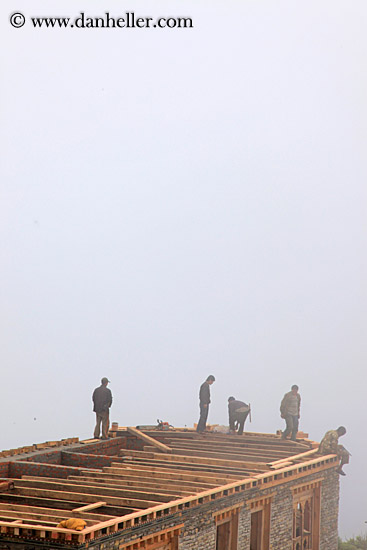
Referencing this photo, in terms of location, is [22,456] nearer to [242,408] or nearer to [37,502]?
[37,502]

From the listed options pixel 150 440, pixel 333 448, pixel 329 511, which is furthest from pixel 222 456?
pixel 329 511

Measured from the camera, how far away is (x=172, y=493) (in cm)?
1788

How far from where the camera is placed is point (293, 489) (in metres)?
22.0

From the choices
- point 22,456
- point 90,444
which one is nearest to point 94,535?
point 22,456

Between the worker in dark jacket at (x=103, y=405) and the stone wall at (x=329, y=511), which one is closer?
the stone wall at (x=329, y=511)

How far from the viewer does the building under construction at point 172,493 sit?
14.9 metres

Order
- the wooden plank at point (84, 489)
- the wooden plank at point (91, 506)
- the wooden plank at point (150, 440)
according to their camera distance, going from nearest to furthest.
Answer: the wooden plank at point (91, 506), the wooden plank at point (84, 489), the wooden plank at point (150, 440)

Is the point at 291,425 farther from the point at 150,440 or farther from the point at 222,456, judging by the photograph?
the point at 150,440

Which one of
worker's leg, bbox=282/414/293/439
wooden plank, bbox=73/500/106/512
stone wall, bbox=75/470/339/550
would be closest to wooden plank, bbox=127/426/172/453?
worker's leg, bbox=282/414/293/439

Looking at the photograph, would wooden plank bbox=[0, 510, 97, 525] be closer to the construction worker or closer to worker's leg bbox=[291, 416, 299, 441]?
the construction worker

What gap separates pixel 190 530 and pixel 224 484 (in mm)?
2308

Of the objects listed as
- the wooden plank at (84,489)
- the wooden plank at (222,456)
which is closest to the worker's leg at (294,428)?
the wooden plank at (222,456)

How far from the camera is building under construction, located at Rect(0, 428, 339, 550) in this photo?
14.9m

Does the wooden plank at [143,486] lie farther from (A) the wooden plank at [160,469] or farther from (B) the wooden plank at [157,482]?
(A) the wooden plank at [160,469]
